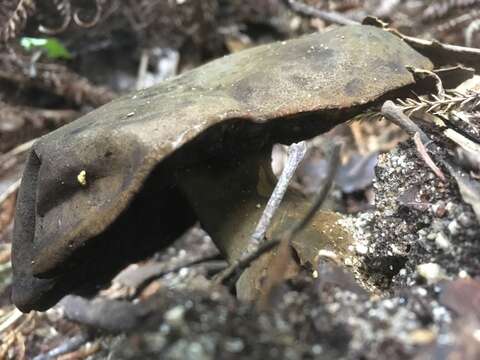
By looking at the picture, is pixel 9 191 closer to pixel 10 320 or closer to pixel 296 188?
pixel 10 320

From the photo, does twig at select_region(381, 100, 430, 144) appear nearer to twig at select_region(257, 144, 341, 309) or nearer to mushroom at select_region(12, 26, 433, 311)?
mushroom at select_region(12, 26, 433, 311)

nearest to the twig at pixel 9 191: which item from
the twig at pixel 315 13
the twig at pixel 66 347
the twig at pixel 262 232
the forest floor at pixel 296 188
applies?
the forest floor at pixel 296 188

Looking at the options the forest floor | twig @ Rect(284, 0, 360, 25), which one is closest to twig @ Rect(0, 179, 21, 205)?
the forest floor

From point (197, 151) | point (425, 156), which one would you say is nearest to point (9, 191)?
point (197, 151)

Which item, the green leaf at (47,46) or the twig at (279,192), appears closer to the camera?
the twig at (279,192)

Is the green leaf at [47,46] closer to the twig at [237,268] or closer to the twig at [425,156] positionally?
the twig at [237,268]

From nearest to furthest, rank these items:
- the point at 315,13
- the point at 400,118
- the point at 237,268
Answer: the point at 237,268
the point at 400,118
the point at 315,13

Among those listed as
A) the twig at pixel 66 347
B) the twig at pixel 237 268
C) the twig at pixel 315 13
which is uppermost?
the twig at pixel 237 268
